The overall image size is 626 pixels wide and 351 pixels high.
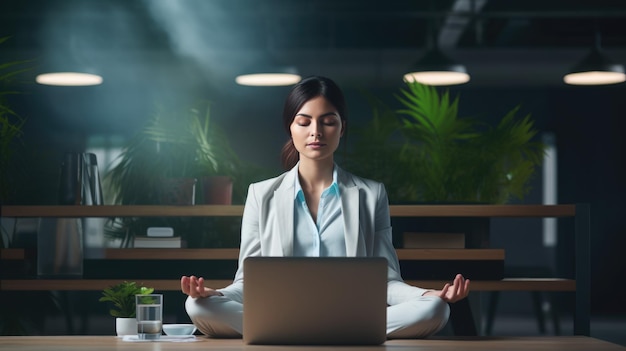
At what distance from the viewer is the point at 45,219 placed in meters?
3.72

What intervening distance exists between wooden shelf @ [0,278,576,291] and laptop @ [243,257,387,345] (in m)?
1.73

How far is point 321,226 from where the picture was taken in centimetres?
268

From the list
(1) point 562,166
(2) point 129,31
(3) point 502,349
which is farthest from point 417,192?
(1) point 562,166

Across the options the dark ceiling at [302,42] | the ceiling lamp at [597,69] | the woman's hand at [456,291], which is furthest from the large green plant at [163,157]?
the dark ceiling at [302,42]

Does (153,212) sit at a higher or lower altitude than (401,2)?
lower

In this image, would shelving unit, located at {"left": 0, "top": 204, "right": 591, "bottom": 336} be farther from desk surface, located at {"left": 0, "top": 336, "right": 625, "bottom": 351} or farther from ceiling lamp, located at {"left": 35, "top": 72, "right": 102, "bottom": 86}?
ceiling lamp, located at {"left": 35, "top": 72, "right": 102, "bottom": 86}

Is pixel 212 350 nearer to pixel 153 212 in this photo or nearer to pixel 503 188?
pixel 153 212

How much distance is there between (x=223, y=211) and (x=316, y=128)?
1.15m

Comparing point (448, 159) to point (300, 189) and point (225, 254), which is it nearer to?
point (225, 254)

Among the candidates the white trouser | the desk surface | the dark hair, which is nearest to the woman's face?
the dark hair

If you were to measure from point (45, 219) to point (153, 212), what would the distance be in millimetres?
502

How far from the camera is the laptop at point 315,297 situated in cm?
179

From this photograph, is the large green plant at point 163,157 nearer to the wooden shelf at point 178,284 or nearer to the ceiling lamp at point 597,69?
the wooden shelf at point 178,284

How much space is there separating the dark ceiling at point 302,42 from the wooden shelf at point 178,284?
518 cm
